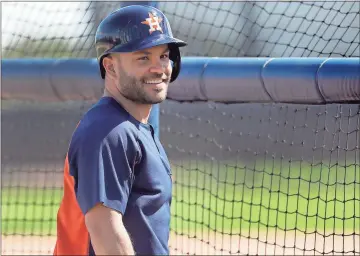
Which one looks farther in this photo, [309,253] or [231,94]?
[309,253]

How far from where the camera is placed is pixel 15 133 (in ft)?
53.0

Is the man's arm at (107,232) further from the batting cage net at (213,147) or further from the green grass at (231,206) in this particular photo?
the green grass at (231,206)

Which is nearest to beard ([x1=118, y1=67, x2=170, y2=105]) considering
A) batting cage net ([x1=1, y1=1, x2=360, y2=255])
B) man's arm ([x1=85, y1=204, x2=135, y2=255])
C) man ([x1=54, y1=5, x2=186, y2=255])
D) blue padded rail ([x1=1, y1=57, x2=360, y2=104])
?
man ([x1=54, y1=5, x2=186, y2=255])

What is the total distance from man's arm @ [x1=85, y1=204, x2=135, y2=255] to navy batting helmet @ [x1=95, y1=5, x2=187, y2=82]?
0.61 meters

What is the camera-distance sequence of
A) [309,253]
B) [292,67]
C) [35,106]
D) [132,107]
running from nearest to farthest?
[132,107] < [292,67] < [309,253] < [35,106]

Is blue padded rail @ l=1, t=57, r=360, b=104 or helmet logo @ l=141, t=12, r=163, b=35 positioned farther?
blue padded rail @ l=1, t=57, r=360, b=104

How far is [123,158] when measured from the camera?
108 inches

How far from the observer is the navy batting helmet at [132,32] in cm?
296

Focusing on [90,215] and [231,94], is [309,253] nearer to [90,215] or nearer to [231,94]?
[231,94]

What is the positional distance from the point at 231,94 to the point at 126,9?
1.50m

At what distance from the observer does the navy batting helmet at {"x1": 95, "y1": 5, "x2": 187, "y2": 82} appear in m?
2.96

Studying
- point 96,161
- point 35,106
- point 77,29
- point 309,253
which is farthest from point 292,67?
point 35,106

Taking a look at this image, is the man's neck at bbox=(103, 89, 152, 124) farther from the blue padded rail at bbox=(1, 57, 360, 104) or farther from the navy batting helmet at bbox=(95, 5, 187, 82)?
the blue padded rail at bbox=(1, 57, 360, 104)

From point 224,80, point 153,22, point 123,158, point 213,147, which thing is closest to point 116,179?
point 123,158
